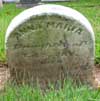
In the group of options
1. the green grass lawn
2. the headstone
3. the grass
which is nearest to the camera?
the grass

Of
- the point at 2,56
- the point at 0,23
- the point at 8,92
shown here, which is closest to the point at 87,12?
the point at 0,23

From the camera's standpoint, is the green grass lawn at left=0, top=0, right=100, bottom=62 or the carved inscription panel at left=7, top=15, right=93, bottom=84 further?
the green grass lawn at left=0, top=0, right=100, bottom=62

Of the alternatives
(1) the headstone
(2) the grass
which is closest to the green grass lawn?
(1) the headstone

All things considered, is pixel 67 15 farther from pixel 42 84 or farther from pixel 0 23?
pixel 0 23

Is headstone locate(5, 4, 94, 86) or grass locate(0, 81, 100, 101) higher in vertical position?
headstone locate(5, 4, 94, 86)

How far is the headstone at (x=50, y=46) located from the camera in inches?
273

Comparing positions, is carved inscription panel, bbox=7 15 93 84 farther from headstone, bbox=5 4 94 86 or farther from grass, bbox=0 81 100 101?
grass, bbox=0 81 100 101

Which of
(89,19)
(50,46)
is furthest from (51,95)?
(89,19)

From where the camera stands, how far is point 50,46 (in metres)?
7.01

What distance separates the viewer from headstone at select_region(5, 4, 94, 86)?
693 centimetres

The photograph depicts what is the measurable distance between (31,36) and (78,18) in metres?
0.61

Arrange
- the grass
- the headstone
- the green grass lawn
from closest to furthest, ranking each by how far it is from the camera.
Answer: the grass
the headstone
the green grass lawn

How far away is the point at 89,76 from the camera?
23.5 feet

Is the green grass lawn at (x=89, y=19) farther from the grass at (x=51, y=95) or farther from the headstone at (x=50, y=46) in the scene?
the grass at (x=51, y=95)
